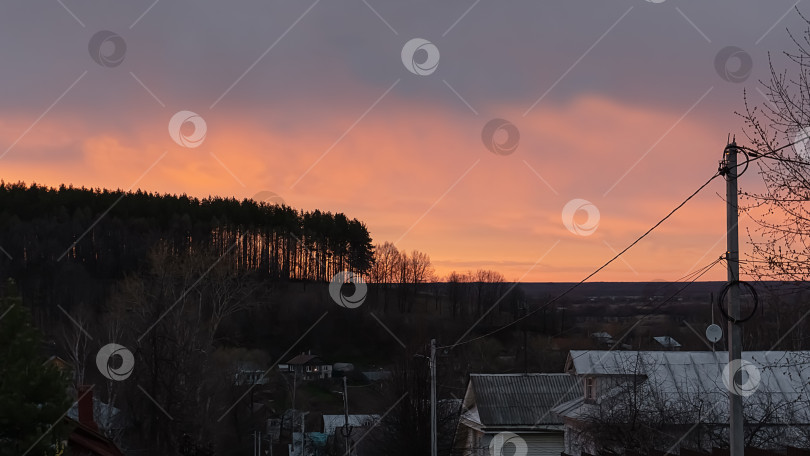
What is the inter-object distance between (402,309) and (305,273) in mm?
17343

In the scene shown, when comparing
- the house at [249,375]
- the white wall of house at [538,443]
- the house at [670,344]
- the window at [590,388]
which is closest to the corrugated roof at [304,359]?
the house at [249,375]

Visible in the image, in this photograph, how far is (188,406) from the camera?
50062 millimetres

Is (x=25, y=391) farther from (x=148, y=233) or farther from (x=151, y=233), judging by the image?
(x=148, y=233)

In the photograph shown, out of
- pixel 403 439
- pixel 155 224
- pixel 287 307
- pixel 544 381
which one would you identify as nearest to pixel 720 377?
pixel 544 381

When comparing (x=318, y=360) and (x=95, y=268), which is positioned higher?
(x=95, y=268)

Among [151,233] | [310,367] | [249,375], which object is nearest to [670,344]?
[249,375]

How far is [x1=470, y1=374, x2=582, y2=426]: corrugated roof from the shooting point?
36531 millimetres

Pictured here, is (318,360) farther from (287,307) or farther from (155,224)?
(155,224)

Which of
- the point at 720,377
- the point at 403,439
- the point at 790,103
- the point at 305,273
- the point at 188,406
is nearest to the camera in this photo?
the point at 790,103

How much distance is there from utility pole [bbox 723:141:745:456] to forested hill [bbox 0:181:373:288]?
3752 inches

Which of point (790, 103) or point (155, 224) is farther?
point (155, 224)

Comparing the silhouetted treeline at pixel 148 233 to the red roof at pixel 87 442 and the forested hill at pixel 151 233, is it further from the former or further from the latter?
the red roof at pixel 87 442

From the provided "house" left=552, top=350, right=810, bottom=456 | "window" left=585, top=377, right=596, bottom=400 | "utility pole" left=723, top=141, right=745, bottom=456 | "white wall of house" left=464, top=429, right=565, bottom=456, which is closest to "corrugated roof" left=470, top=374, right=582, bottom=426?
"white wall of house" left=464, top=429, right=565, bottom=456

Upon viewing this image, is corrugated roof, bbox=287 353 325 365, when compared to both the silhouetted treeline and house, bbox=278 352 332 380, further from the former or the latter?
the silhouetted treeline
